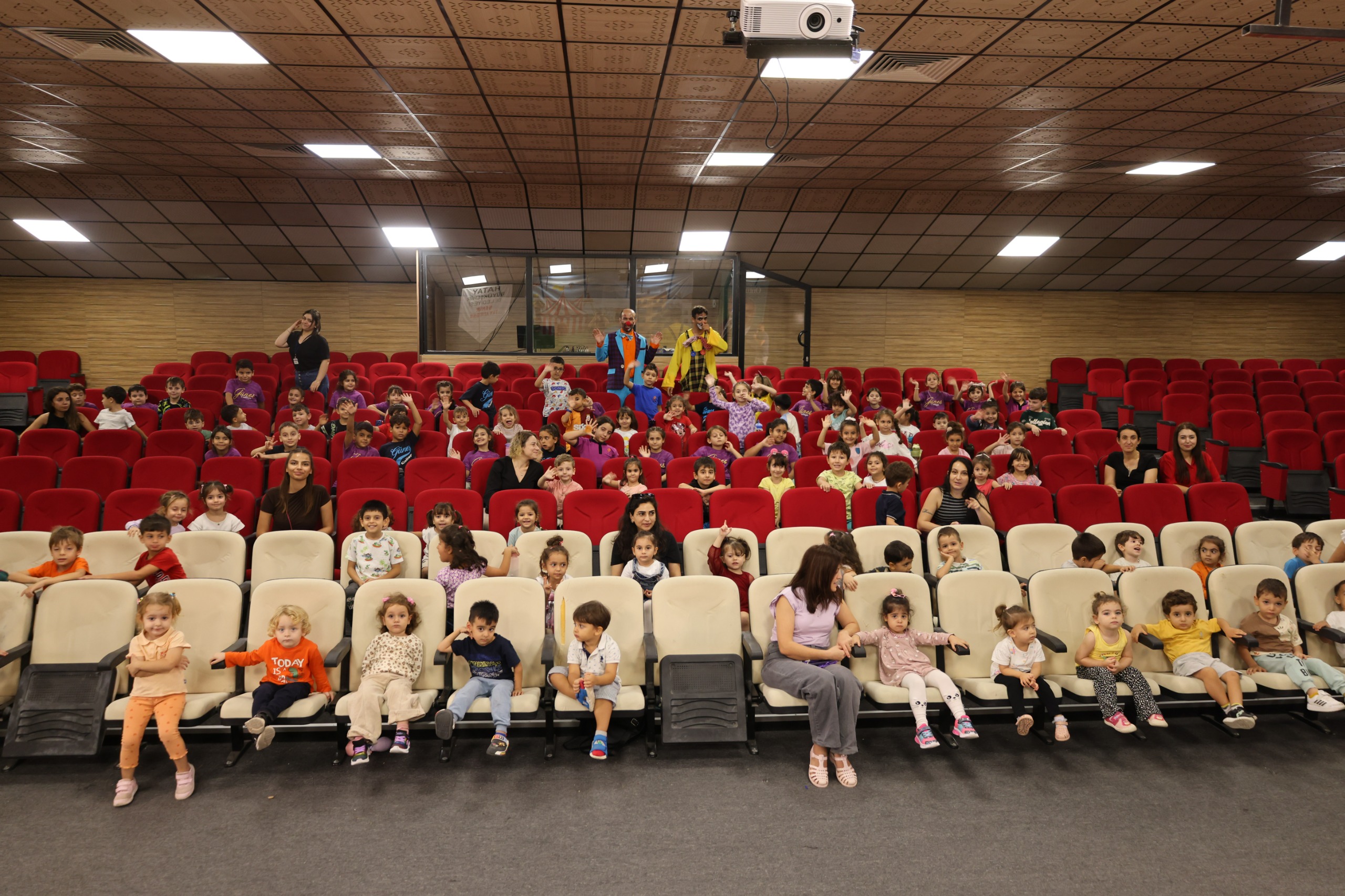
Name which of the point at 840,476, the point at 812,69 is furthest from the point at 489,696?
the point at 812,69

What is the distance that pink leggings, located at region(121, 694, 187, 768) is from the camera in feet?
11.0

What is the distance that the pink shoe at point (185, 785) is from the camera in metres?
3.30

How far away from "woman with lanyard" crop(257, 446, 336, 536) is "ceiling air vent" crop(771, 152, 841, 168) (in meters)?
5.10

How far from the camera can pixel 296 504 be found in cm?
520

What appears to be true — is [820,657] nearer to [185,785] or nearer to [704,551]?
[704,551]

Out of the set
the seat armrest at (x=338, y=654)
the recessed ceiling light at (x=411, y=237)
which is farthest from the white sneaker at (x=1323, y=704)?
the recessed ceiling light at (x=411, y=237)

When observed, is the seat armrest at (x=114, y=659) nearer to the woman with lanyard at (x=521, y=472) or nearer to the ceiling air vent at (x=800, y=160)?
the woman with lanyard at (x=521, y=472)

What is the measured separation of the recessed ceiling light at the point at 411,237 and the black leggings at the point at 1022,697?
8.50m


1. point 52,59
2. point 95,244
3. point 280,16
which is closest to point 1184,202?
point 280,16

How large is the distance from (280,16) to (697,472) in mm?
3839

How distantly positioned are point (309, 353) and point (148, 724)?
5140 millimetres

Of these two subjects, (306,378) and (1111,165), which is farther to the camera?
(306,378)

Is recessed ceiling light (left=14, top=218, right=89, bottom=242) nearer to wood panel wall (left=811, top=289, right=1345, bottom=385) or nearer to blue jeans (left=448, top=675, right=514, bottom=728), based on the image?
blue jeans (left=448, top=675, right=514, bottom=728)

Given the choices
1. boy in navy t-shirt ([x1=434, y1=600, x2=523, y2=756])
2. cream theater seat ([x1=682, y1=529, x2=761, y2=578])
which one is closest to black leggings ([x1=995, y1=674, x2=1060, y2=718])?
cream theater seat ([x1=682, y1=529, x2=761, y2=578])
